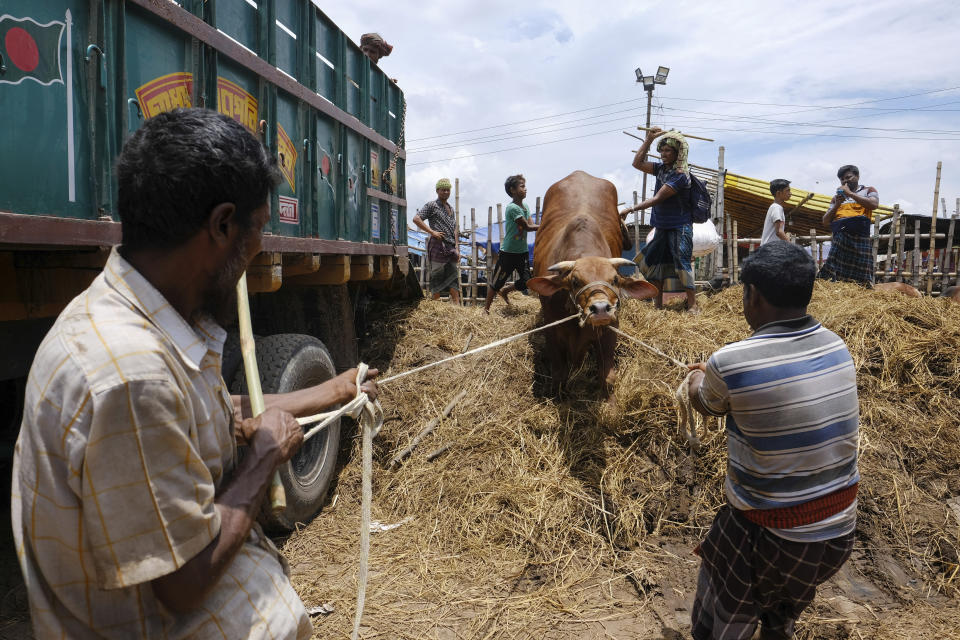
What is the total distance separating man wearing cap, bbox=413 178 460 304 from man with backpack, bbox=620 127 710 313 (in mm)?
2551

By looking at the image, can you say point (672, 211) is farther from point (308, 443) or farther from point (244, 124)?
point (244, 124)

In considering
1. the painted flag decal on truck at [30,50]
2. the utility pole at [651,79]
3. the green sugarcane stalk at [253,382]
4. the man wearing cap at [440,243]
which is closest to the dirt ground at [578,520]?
the green sugarcane stalk at [253,382]

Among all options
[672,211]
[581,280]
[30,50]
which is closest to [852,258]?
[672,211]

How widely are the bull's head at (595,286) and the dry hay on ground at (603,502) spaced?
26.7 inches

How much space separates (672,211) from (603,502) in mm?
3459

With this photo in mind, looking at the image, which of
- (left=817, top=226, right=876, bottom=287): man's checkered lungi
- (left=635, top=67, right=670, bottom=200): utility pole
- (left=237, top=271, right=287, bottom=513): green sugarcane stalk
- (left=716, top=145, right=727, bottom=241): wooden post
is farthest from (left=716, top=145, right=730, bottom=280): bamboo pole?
(left=237, top=271, right=287, bottom=513): green sugarcane stalk

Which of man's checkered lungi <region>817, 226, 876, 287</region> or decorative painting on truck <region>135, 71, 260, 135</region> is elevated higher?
decorative painting on truck <region>135, 71, 260, 135</region>

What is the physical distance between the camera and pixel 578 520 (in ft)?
12.3

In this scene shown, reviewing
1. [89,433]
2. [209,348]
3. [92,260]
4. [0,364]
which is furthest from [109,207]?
[89,433]

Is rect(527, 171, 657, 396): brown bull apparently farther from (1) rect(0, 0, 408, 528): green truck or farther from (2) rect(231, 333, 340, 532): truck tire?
(2) rect(231, 333, 340, 532): truck tire

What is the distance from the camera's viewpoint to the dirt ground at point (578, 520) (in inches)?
123

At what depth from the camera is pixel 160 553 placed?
1.06m

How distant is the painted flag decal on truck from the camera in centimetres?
187

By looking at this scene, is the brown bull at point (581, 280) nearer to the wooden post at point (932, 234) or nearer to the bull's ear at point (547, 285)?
the bull's ear at point (547, 285)
